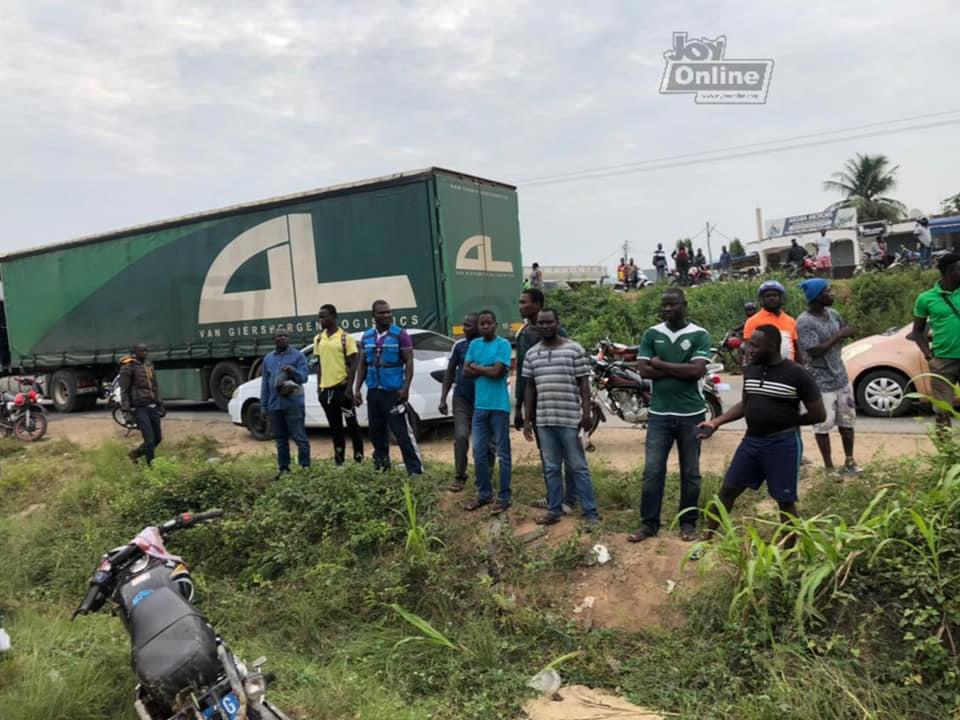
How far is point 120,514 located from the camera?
6.42m

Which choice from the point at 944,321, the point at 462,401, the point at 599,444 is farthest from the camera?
the point at 599,444

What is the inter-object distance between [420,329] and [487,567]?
559cm

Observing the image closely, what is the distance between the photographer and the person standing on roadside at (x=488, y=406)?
5434 millimetres

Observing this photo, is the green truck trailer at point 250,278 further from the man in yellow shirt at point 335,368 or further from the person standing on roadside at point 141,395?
the person standing on roadside at point 141,395

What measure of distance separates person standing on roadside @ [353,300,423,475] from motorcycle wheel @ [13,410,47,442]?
801 cm

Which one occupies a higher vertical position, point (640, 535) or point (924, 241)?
point (924, 241)

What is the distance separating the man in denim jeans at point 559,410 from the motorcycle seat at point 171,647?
2.76 metres

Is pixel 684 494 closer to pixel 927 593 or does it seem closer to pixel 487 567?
pixel 487 567

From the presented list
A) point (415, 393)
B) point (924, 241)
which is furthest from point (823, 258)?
point (415, 393)

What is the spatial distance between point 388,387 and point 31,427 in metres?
8.35

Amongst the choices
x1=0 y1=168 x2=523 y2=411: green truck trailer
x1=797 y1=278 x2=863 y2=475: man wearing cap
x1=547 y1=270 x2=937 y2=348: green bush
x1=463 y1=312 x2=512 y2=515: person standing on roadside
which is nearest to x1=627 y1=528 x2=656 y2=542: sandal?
x1=463 y1=312 x2=512 y2=515: person standing on roadside

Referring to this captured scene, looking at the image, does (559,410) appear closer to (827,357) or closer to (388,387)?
(388,387)

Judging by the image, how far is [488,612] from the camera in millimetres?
4180

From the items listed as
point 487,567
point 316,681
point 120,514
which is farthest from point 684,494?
point 120,514
